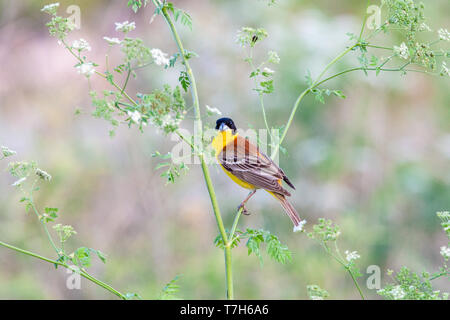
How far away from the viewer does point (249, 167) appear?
3504 millimetres

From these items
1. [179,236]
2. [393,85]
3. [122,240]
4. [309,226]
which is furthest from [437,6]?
[122,240]

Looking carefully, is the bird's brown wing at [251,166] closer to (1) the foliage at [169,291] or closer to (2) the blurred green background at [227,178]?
(1) the foliage at [169,291]

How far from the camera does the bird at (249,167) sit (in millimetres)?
3354

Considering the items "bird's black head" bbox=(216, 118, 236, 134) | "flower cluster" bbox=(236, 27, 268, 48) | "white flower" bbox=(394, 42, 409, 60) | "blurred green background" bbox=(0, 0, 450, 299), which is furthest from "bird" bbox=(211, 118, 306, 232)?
"blurred green background" bbox=(0, 0, 450, 299)

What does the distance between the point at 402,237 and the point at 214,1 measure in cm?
343

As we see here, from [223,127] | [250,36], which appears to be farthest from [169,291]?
[223,127]

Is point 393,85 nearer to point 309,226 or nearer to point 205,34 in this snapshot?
point 309,226

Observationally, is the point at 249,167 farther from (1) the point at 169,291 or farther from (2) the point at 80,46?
(2) the point at 80,46

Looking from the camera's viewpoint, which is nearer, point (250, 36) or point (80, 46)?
point (80, 46)

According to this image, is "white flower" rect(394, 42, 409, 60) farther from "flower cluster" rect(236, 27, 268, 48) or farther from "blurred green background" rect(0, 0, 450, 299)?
"blurred green background" rect(0, 0, 450, 299)

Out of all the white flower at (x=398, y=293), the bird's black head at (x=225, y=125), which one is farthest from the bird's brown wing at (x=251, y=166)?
the white flower at (x=398, y=293)

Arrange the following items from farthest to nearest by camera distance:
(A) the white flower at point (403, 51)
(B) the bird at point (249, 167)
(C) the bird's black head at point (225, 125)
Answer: (C) the bird's black head at point (225, 125) → (B) the bird at point (249, 167) → (A) the white flower at point (403, 51)

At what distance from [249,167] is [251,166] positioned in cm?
2

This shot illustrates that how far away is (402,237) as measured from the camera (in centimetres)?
534
